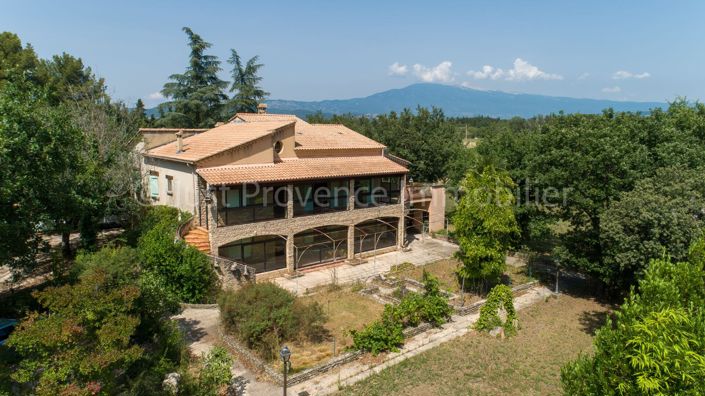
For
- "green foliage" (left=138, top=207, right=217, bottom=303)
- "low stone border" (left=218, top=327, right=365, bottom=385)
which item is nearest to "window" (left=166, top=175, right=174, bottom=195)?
"green foliage" (left=138, top=207, right=217, bottom=303)

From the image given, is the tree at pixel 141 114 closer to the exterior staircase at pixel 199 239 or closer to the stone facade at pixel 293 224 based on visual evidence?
the exterior staircase at pixel 199 239

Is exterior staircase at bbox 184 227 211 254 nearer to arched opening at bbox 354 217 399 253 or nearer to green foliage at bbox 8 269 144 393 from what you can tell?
arched opening at bbox 354 217 399 253

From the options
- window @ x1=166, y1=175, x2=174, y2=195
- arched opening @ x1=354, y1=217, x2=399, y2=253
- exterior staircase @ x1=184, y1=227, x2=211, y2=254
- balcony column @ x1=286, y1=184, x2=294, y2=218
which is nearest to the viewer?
exterior staircase @ x1=184, y1=227, x2=211, y2=254

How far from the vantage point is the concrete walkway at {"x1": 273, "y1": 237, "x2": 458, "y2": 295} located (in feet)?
79.2

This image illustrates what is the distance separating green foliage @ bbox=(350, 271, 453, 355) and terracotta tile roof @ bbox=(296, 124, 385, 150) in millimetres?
12579

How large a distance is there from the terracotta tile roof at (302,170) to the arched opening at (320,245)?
3755 millimetres

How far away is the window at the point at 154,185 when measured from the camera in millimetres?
27969

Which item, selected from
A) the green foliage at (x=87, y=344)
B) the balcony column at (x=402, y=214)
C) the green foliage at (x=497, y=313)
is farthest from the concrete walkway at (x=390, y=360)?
the balcony column at (x=402, y=214)

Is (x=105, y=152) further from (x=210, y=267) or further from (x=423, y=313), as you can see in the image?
(x=423, y=313)

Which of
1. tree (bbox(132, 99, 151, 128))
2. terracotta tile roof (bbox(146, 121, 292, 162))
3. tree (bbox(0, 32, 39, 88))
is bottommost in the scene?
terracotta tile roof (bbox(146, 121, 292, 162))

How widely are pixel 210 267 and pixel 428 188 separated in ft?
61.5

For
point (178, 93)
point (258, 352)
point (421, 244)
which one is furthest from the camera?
point (178, 93)

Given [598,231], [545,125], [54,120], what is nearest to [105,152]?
[54,120]

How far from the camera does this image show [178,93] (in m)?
47.2
